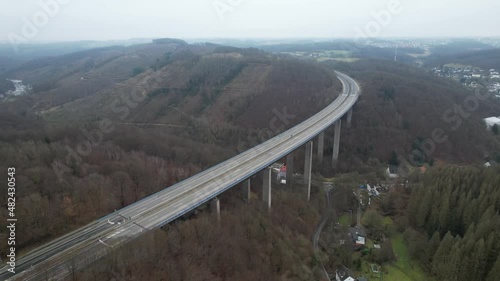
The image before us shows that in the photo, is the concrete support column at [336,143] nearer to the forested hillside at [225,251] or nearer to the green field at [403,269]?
the forested hillside at [225,251]

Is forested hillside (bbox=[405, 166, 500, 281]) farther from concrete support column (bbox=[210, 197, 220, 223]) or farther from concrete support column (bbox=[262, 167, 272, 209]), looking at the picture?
concrete support column (bbox=[210, 197, 220, 223])

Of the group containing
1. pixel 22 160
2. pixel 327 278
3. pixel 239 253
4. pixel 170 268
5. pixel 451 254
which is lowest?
pixel 327 278

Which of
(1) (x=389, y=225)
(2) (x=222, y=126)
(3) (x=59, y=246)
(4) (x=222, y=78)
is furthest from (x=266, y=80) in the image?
(3) (x=59, y=246)

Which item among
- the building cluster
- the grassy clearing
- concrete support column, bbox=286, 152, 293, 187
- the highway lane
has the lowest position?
the grassy clearing

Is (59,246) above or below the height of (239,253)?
above

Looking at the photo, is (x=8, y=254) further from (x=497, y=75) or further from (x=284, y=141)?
(x=497, y=75)

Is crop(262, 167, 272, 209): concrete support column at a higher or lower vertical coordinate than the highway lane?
lower

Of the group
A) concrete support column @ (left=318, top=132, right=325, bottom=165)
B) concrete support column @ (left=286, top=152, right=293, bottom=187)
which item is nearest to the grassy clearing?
concrete support column @ (left=286, top=152, right=293, bottom=187)
